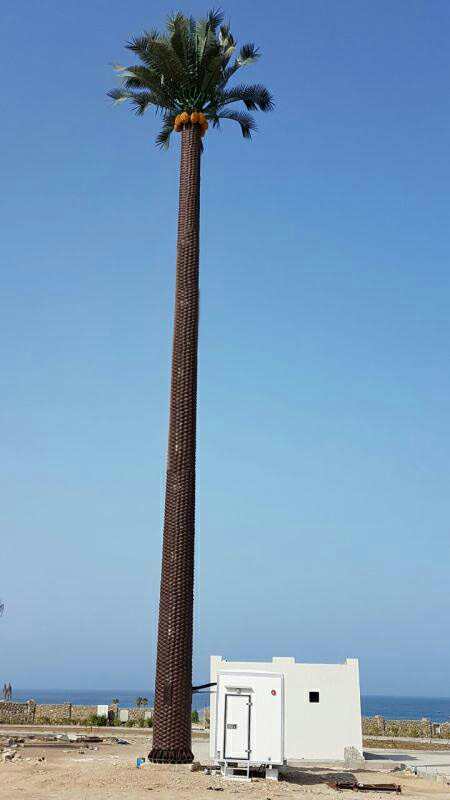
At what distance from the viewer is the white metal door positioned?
19.9m

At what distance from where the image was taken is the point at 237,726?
66.0 ft

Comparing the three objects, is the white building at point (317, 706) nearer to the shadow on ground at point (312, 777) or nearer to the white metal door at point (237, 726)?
the shadow on ground at point (312, 777)

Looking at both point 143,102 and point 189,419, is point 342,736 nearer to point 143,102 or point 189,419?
point 189,419

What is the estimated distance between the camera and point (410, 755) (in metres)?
34.1

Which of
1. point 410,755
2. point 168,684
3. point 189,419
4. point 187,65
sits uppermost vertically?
point 187,65

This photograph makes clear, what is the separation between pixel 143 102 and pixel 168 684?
61.5ft

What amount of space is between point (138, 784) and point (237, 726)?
3794mm

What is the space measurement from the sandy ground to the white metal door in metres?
0.89

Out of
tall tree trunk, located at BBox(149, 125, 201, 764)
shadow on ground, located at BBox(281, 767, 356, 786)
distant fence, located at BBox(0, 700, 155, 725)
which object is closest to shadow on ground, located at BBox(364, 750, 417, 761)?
shadow on ground, located at BBox(281, 767, 356, 786)

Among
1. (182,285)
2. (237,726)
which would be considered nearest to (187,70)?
(182,285)

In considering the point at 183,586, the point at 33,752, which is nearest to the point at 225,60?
the point at 183,586

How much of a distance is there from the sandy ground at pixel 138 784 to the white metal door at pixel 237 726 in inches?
35.0

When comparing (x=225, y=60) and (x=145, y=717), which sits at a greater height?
(x=225, y=60)

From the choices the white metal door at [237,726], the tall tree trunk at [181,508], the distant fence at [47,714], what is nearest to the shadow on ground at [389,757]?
the white metal door at [237,726]
